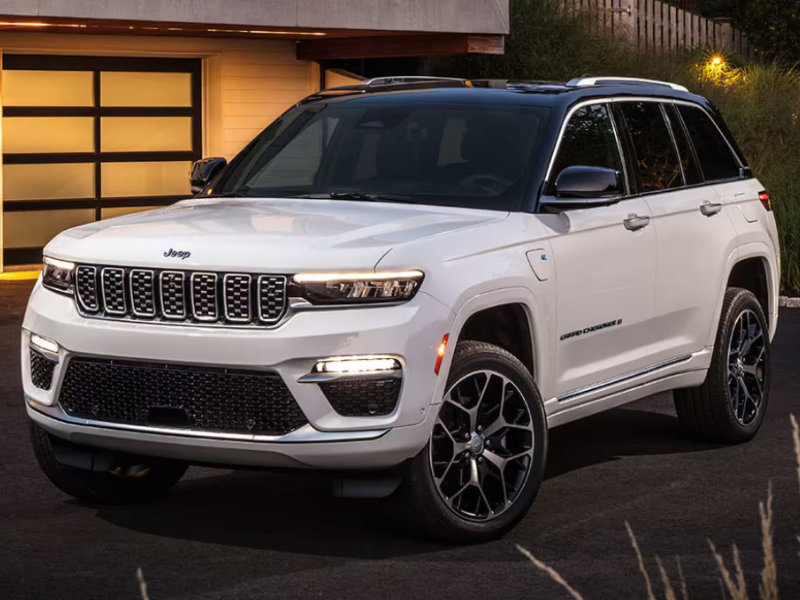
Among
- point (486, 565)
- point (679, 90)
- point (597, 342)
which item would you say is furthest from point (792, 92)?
point (486, 565)

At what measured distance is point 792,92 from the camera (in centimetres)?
2419

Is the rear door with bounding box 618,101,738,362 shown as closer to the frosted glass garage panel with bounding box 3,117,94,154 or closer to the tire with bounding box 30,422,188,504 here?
the tire with bounding box 30,422,188,504

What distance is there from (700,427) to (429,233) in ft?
9.97

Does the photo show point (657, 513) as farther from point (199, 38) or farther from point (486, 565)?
point (199, 38)

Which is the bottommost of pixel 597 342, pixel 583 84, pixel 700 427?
pixel 700 427

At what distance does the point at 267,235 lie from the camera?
22.5ft

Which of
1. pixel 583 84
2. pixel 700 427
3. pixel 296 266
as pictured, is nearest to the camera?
pixel 296 266

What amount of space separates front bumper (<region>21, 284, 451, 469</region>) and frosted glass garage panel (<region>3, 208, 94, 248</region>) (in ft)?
45.7

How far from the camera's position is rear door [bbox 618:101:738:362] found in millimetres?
8602

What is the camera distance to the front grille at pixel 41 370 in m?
7.12

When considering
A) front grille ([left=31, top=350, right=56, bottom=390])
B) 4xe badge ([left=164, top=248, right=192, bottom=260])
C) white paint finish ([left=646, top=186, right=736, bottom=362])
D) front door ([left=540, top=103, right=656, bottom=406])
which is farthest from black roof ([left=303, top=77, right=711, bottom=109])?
front grille ([left=31, top=350, right=56, bottom=390])

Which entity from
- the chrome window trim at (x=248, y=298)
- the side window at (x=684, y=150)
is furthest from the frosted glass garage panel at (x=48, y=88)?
the chrome window trim at (x=248, y=298)

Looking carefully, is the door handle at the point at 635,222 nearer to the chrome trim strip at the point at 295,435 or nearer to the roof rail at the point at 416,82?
the roof rail at the point at 416,82

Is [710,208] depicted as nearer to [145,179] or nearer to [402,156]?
[402,156]
